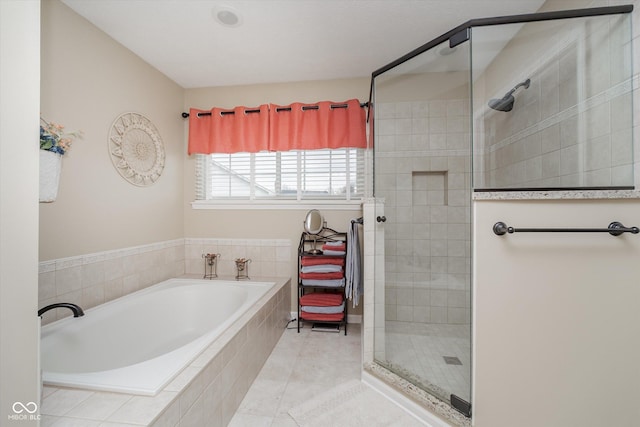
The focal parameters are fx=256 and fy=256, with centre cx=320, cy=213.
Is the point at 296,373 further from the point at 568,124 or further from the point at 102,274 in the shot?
the point at 568,124

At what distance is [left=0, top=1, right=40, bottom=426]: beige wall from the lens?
66 centimetres

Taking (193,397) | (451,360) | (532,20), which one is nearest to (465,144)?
(532,20)

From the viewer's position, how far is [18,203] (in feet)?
2.28

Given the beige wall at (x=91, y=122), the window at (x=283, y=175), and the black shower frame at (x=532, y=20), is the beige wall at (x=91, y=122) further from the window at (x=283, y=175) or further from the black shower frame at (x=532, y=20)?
the black shower frame at (x=532, y=20)

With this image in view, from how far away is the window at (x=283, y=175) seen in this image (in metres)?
2.62

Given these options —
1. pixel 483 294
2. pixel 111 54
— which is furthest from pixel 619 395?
pixel 111 54

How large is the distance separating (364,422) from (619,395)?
1109 millimetres

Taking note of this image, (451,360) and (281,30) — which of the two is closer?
(451,360)

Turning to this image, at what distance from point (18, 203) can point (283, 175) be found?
2.10 m

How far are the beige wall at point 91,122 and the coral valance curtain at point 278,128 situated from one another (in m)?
0.43

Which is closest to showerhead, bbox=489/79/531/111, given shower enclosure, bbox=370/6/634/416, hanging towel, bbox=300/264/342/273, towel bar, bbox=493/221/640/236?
shower enclosure, bbox=370/6/634/416

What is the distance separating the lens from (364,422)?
4.41 ft

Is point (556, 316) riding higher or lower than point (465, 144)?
lower

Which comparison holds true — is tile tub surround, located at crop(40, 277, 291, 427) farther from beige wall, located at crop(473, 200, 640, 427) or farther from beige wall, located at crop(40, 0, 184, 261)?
beige wall, located at crop(473, 200, 640, 427)
